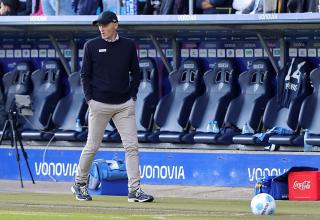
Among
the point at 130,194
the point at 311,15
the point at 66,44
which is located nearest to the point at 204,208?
the point at 130,194

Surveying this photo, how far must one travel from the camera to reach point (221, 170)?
20.0m

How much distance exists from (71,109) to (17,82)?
1.46 metres

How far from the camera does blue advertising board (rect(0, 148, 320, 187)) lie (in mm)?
19438

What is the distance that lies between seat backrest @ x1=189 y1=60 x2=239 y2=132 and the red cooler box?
15.2ft

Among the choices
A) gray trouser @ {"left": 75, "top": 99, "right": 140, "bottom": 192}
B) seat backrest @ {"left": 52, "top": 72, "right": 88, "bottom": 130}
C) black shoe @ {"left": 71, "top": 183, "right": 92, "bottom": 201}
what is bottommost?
seat backrest @ {"left": 52, "top": 72, "right": 88, "bottom": 130}

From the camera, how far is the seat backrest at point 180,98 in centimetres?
2159

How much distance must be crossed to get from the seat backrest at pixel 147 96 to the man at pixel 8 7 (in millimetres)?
2479

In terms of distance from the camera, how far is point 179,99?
21.8 metres

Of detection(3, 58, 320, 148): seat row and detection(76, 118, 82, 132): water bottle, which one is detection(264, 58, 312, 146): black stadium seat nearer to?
detection(3, 58, 320, 148): seat row

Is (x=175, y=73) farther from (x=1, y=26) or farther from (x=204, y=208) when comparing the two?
(x=204, y=208)

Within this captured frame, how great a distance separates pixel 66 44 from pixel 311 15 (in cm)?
627

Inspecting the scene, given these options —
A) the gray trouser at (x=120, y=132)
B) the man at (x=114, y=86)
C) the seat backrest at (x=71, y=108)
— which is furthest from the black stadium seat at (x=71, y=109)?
the man at (x=114, y=86)

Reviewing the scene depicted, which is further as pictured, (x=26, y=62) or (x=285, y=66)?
(x=26, y=62)

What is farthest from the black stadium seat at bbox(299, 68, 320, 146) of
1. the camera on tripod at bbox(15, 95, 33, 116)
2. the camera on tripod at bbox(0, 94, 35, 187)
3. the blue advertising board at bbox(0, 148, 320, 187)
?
the camera on tripod at bbox(15, 95, 33, 116)
